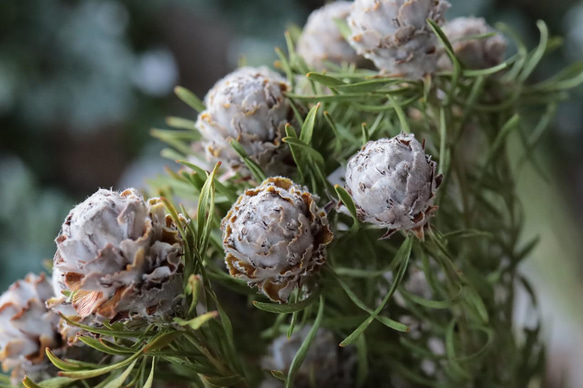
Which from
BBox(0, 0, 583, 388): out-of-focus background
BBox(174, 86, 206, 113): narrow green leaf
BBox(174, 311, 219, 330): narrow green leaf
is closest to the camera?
BBox(174, 311, 219, 330): narrow green leaf

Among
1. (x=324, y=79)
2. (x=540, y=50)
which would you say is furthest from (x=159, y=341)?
(x=540, y=50)

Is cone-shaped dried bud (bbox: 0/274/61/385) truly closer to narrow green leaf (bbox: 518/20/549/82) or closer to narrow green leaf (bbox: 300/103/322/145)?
narrow green leaf (bbox: 300/103/322/145)

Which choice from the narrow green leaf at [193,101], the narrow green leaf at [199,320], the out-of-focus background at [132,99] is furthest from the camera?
the out-of-focus background at [132,99]

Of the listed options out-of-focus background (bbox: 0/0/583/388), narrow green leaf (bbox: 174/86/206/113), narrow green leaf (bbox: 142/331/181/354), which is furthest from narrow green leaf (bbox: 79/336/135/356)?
out-of-focus background (bbox: 0/0/583/388)

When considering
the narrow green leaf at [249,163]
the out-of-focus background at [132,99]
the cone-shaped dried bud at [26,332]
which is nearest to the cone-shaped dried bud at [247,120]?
the narrow green leaf at [249,163]

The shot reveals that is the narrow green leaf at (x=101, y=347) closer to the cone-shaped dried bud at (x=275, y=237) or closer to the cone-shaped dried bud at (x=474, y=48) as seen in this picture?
the cone-shaped dried bud at (x=275, y=237)

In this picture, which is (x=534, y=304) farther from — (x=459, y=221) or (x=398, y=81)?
(x=398, y=81)

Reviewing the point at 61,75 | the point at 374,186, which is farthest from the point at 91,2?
the point at 374,186
